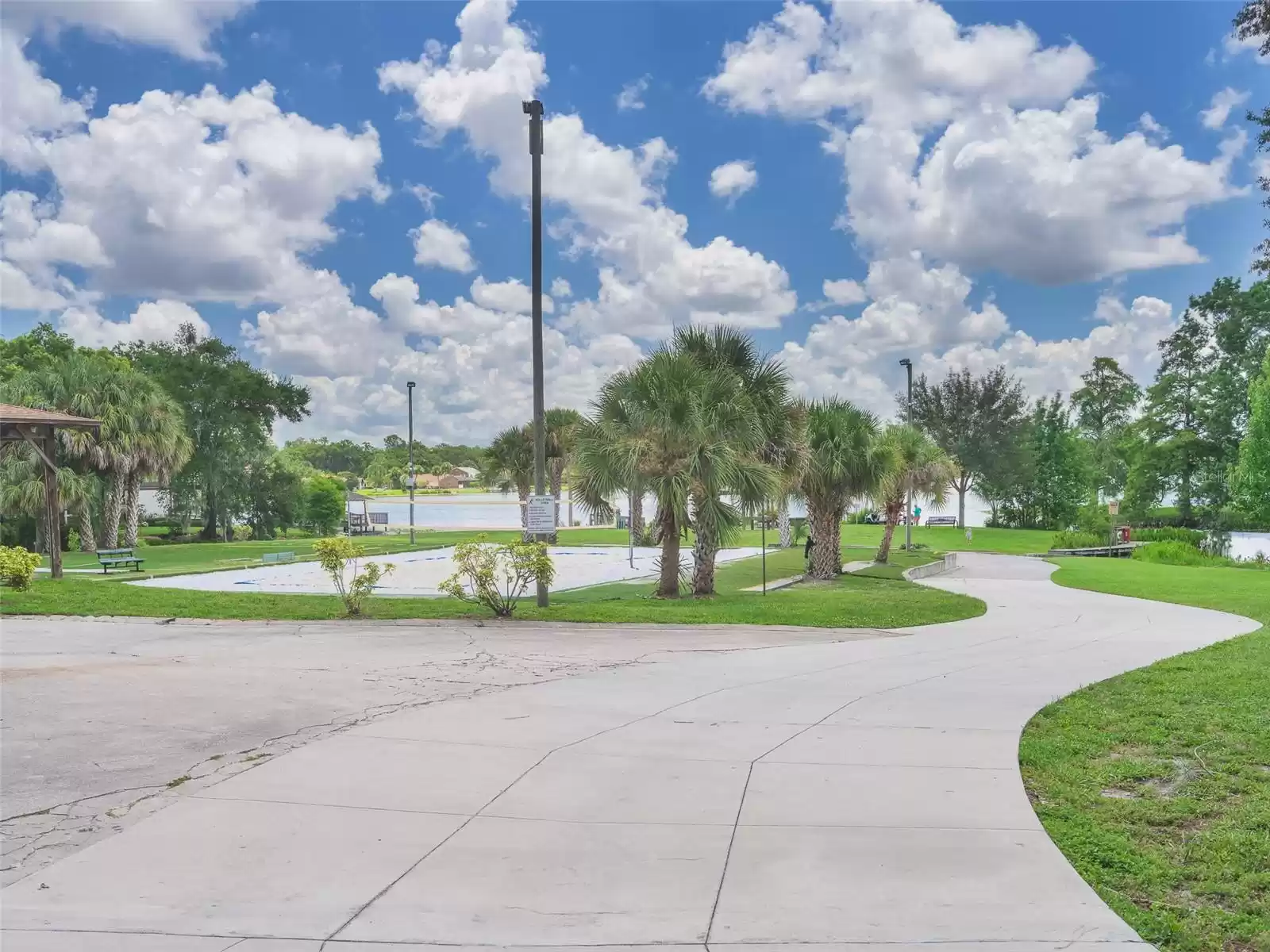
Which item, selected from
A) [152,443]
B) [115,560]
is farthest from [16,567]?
[152,443]

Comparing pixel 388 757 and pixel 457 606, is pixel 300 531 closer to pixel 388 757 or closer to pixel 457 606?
pixel 457 606

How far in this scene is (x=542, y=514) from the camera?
1580cm

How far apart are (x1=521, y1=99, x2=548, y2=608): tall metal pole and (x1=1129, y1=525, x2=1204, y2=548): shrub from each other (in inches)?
1533

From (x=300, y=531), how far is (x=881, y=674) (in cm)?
5006

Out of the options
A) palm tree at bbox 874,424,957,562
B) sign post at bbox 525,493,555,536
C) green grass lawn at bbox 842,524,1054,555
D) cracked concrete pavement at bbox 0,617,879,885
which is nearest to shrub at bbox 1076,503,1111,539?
green grass lawn at bbox 842,524,1054,555

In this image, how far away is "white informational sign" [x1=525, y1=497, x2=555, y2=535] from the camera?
1569 centimetres

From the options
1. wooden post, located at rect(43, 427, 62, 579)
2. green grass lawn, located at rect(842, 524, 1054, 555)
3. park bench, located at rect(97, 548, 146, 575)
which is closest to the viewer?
wooden post, located at rect(43, 427, 62, 579)

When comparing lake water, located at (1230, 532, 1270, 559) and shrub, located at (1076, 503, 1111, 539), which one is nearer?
lake water, located at (1230, 532, 1270, 559)

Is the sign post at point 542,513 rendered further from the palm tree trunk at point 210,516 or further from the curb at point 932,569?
the palm tree trunk at point 210,516

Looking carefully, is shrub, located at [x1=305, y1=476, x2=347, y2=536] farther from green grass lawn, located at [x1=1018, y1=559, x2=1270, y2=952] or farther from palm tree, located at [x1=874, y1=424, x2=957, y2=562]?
green grass lawn, located at [x1=1018, y1=559, x2=1270, y2=952]

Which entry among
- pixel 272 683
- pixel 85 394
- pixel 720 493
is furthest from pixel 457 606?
pixel 85 394

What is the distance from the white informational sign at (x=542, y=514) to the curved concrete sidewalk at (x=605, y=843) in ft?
23.3

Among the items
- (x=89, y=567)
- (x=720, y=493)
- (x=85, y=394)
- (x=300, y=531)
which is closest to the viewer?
(x=720, y=493)

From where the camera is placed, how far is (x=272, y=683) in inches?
379
